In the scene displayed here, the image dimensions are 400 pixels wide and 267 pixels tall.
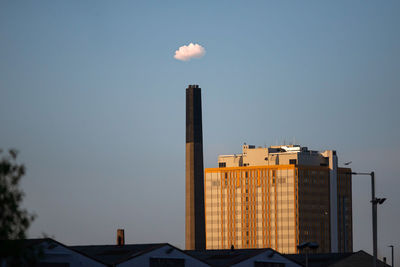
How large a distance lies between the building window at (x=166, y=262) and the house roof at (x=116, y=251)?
4.03 feet

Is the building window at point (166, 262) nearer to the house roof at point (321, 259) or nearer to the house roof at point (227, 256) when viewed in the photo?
the house roof at point (227, 256)

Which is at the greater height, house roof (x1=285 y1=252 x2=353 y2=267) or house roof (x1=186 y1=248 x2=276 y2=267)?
house roof (x1=186 y1=248 x2=276 y2=267)

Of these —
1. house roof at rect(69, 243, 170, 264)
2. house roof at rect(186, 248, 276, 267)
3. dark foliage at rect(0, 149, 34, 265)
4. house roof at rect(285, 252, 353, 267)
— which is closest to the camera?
dark foliage at rect(0, 149, 34, 265)

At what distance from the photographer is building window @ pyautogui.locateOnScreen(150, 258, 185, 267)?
9125 cm

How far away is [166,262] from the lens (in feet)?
304

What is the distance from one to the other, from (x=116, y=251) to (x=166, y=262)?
929cm

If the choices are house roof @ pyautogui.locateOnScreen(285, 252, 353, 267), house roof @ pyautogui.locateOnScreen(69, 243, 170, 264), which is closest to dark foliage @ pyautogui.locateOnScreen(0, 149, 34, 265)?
house roof @ pyautogui.locateOnScreen(69, 243, 170, 264)

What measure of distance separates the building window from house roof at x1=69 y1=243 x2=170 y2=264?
123 cm

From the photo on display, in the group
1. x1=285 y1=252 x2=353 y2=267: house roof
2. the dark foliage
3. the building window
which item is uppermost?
the dark foliage

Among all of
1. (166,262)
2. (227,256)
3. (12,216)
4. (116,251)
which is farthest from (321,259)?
(12,216)

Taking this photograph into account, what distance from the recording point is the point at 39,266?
83.2m

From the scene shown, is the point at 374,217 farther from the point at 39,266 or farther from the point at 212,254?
the point at 212,254

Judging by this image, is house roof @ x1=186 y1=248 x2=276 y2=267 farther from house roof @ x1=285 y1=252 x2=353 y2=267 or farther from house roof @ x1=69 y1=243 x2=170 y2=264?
house roof @ x1=285 y1=252 x2=353 y2=267

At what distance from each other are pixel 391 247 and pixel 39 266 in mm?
50837
